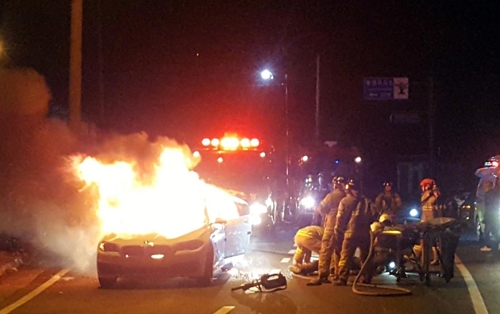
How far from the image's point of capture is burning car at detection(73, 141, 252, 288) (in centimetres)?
1288

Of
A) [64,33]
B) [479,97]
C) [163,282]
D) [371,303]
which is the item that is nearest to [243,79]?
[64,33]

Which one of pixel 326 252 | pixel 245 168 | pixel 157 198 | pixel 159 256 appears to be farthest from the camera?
pixel 245 168

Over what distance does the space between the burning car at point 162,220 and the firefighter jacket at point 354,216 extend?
1.96 meters

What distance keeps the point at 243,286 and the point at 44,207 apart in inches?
359

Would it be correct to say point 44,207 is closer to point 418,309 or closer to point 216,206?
point 216,206

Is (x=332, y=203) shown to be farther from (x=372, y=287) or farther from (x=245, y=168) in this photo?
(x=245, y=168)

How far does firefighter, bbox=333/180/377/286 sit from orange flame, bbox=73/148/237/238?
2.15m

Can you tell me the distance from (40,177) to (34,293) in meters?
8.13

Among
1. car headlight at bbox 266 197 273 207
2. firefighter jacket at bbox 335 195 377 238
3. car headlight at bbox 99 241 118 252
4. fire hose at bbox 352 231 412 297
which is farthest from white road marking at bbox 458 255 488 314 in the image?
car headlight at bbox 266 197 273 207

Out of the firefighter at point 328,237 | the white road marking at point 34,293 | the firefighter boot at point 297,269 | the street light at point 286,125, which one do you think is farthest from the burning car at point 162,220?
the street light at point 286,125

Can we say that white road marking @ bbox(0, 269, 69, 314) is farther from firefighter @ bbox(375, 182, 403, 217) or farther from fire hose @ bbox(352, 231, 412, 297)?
firefighter @ bbox(375, 182, 403, 217)

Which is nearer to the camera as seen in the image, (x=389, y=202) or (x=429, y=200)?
(x=429, y=200)

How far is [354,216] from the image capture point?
13406 mm

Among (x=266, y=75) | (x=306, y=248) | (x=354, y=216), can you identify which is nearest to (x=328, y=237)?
(x=354, y=216)
